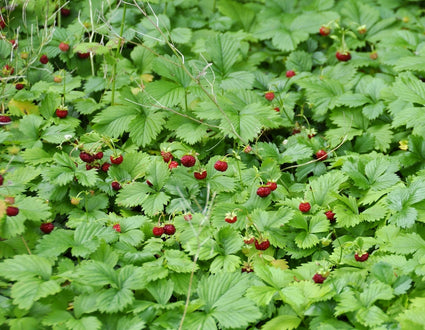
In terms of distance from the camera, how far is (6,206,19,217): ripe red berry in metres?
2.34

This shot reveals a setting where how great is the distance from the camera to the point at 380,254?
2.51 m

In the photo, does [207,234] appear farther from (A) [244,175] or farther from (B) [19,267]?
(B) [19,267]

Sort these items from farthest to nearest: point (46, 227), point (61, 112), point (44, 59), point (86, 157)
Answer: point (44, 59)
point (61, 112)
point (86, 157)
point (46, 227)

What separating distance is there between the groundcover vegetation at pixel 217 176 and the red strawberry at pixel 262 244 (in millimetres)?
22

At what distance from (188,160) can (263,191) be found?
422 mm

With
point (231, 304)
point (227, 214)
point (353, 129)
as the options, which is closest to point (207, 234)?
point (227, 214)

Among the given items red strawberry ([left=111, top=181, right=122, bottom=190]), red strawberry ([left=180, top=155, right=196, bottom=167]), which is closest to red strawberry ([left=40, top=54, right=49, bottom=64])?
red strawberry ([left=111, top=181, right=122, bottom=190])

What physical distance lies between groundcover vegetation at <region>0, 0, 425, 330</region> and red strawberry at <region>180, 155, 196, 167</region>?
0.04 feet

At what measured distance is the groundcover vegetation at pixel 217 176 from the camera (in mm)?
2227

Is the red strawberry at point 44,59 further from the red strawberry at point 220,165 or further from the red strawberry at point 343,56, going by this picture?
the red strawberry at point 343,56

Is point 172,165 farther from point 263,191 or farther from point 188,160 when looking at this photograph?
point 263,191

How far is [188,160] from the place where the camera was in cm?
276

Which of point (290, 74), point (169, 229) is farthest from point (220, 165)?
point (290, 74)

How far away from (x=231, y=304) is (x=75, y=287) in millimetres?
684
